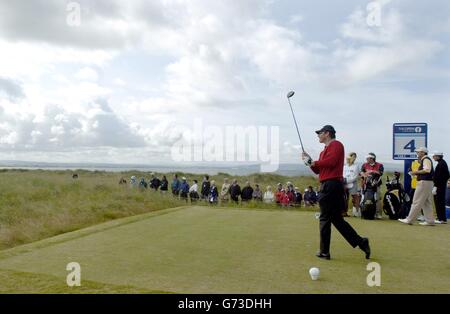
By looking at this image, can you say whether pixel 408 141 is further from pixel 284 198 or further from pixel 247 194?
pixel 247 194

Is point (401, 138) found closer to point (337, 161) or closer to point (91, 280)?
point (337, 161)

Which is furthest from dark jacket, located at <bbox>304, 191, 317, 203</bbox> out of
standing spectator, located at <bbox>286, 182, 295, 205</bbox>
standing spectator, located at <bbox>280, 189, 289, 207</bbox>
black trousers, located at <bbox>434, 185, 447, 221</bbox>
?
black trousers, located at <bbox>434, 185, 447, 221</bbox>

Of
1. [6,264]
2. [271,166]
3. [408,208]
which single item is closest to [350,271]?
[6,264]

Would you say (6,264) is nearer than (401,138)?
Yes

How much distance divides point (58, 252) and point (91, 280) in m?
2.02

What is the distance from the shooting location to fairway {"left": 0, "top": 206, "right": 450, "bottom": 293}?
17.3 ft

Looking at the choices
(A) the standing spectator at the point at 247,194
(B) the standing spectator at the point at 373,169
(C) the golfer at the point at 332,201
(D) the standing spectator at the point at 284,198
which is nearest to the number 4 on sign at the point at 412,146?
(B) the standing spectator at the point at 373,169

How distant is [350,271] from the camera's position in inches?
237

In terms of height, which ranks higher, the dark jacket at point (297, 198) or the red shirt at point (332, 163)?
the red shirt at point (332, 163)

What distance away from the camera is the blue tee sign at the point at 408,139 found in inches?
503

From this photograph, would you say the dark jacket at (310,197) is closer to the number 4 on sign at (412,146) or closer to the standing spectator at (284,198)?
the standing spectator at (284,198)

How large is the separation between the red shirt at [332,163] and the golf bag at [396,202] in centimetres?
603
